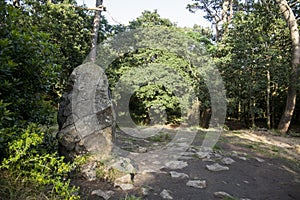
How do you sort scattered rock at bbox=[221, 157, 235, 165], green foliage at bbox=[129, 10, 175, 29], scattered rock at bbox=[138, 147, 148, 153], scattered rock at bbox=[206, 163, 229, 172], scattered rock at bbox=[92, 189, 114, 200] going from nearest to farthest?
scattered rock at bbox=[92, 189, 114, 200] < scattered rock at bbox=[206, 163, 229, 172] < scattered rock at bbox=[221, 157, 235, 165] < scattered rock at bbox=[138, 147, 148, 153] < green foliage at bbox=[129, 10, 175, 29]

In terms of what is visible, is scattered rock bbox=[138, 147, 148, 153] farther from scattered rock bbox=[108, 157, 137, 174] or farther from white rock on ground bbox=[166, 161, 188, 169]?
scattered rock bbox=[108, 157, 137, 174]

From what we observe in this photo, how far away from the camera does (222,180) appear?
328 cm

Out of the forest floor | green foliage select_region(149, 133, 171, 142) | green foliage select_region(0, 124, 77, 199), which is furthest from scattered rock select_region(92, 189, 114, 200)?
green foliage select_region(149, 133, 171, 142)

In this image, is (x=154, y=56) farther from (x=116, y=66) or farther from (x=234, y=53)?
(x=234, y=53)

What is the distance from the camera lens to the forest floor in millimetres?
2684

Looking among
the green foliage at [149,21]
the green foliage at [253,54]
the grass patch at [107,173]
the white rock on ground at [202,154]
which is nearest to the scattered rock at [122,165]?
the grass patch at [107,173]

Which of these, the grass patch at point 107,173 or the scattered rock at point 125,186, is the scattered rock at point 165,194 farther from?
the grass patch at point 107,173

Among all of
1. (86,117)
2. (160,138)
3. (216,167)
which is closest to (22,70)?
(86,117)

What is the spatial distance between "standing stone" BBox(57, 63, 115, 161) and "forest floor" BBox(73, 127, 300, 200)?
1.71 feet

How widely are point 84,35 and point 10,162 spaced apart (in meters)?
8.73

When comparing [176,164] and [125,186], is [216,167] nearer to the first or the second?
[176,164]

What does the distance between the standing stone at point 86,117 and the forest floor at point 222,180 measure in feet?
1.71

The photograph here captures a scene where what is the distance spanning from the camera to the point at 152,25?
1029 centimetres

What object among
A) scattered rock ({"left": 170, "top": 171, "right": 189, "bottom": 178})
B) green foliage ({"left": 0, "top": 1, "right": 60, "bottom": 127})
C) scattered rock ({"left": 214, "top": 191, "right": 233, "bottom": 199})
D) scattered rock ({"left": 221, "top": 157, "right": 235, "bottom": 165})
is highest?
green foliage ({"left": 0, "top": 1, "right": 60, "bottom": 127})
